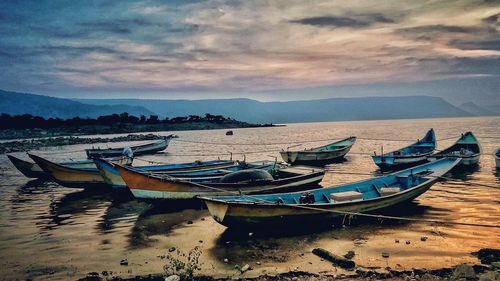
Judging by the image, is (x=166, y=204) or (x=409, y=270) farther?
(x=166, y=204)

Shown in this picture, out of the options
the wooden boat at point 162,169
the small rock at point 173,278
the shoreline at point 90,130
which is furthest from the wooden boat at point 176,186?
the shoreline at point 90,130

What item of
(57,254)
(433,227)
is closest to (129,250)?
(57,254)

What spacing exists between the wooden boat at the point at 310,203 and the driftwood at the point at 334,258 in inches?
64.3

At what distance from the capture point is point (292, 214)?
12906 millimetres

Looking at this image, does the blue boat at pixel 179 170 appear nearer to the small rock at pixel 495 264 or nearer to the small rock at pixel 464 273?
the small rock at pixel 464 273

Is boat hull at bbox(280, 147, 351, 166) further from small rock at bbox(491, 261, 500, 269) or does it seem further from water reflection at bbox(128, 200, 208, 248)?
small rock at bbox(491, 261, 500, 269)

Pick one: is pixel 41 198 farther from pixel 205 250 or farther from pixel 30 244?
pixel 205 250

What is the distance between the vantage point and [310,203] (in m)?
14.3

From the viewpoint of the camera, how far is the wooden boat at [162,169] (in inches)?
810

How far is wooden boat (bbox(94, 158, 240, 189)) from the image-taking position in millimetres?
20562

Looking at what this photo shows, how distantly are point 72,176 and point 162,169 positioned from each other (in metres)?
5.49

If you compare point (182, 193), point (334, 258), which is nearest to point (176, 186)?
point (182, 193)

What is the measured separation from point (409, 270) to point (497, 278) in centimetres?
222

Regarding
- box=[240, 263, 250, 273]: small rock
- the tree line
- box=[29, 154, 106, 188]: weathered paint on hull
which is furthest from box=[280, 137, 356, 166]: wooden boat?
the tree line
